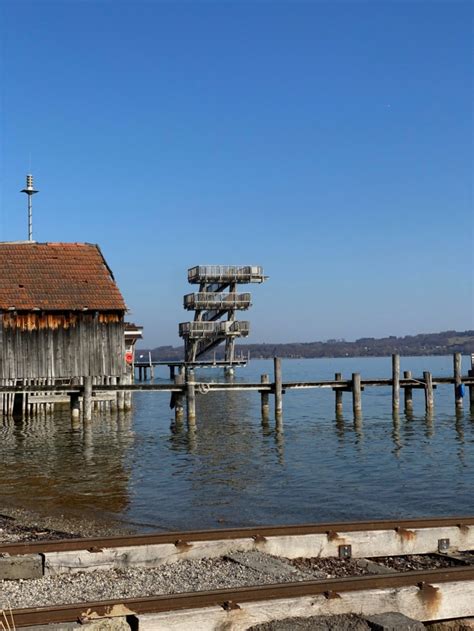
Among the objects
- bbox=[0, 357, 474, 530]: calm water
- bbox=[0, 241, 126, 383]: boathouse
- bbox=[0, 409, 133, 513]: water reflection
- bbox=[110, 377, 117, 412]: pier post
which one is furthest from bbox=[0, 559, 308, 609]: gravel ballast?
bbox=[0, 241, 126, 383]: boathouse

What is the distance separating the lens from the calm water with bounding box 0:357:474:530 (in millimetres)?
16094

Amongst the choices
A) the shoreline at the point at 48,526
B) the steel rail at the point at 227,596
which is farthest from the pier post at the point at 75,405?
the steel rail at the point at 227,596

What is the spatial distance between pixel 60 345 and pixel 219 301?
35096 millimetres

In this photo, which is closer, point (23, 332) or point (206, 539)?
point (206, 539)

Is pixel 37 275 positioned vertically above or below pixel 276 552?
above

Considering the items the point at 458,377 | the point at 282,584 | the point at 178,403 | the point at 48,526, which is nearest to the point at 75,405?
the point at 178,403

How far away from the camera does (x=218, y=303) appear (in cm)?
→ 6812

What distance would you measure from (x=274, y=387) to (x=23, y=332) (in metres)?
11.8

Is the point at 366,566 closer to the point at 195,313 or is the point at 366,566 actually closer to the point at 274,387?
the point at 274,387

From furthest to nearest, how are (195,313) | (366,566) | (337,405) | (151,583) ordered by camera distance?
(195,313)
(337,405)
(366,566)
(151,583)

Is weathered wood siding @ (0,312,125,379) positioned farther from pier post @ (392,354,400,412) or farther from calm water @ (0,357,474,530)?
pier post @ (392,354,400,412)

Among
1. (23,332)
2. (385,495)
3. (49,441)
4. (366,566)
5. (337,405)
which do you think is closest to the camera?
(366,566)

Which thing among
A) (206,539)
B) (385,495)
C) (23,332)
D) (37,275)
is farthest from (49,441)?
(206,539)

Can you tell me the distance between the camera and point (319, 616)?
7.30 meters
